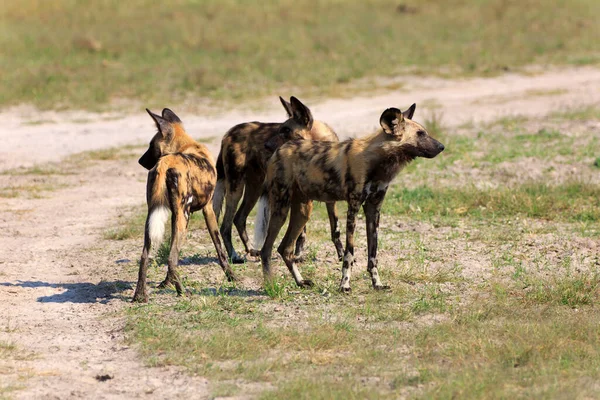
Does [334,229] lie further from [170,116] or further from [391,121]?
[170,116]

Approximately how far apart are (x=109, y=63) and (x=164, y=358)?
1326 centimetres

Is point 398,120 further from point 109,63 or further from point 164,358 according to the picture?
point 109,63

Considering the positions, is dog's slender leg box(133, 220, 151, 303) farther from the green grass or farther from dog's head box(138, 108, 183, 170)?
the green grass

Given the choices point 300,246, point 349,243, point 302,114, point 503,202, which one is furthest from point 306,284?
point 503,202

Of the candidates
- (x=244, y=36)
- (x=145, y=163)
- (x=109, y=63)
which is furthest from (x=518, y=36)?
(x=145, y=163)

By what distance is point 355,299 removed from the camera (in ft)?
21.2

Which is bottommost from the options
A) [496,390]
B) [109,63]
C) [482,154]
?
[496,390]

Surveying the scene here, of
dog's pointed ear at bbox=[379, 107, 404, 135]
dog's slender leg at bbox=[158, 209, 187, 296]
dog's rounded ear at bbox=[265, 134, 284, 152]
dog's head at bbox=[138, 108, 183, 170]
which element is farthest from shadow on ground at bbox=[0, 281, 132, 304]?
dog's pointed ear at bbox=[379, 107, 404, 135]

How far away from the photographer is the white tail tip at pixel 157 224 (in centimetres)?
630

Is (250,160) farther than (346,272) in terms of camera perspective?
Yes

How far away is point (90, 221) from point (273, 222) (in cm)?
303

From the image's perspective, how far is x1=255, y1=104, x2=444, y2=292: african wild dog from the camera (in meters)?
6.50

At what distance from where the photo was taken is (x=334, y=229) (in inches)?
297

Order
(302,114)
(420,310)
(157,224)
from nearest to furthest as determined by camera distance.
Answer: (420,310) → (157,224) → (302,114)
